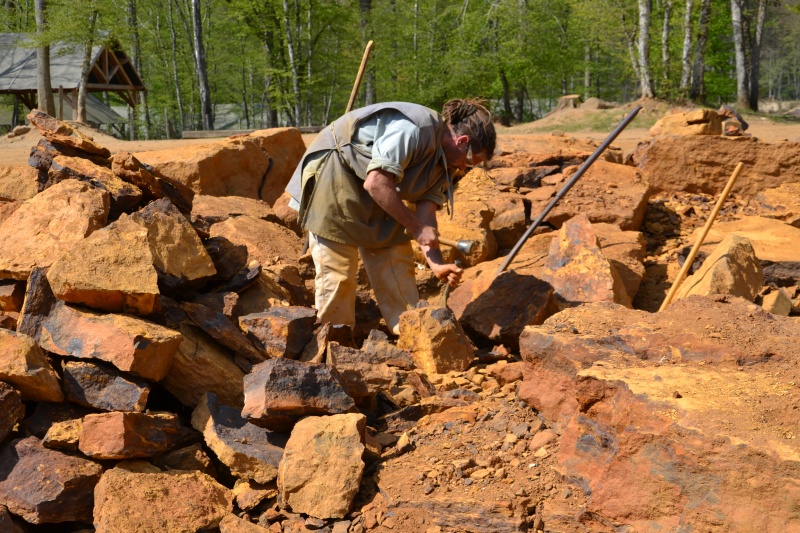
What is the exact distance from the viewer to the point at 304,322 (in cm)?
371

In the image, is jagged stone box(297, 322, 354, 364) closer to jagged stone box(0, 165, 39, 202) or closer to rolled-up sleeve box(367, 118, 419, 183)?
rolled-up sleeve box(367, 118, 419, 183)

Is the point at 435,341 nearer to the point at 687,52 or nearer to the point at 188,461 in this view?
the point at 188,461

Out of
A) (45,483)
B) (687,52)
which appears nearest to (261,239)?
(45,483)

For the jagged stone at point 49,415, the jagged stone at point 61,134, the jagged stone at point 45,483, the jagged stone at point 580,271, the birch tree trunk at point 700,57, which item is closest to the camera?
the jagged stone at point 45,483

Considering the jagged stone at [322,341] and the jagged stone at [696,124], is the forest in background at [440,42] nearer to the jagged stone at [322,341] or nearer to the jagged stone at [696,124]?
the jagged stone at [696,124]

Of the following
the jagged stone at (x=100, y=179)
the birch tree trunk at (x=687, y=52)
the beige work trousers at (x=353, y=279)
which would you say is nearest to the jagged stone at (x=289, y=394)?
the beige work trousers at (x=353, y=279)

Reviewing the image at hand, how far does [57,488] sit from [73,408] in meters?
0.41

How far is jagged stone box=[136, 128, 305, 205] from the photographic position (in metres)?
6.59

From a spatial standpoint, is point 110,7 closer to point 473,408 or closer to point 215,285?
point 215,285

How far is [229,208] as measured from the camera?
19.4 feet

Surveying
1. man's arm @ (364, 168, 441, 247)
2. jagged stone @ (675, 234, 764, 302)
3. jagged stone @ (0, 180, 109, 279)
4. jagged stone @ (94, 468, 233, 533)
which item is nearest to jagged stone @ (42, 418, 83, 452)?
jagged stone @ (94, 468, 233, 533)

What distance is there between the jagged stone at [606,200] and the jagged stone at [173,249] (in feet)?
11.6

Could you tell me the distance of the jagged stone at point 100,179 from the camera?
417 centimetres

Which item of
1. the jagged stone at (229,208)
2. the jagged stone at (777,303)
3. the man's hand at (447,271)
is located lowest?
the jagged stone at (777,303)
